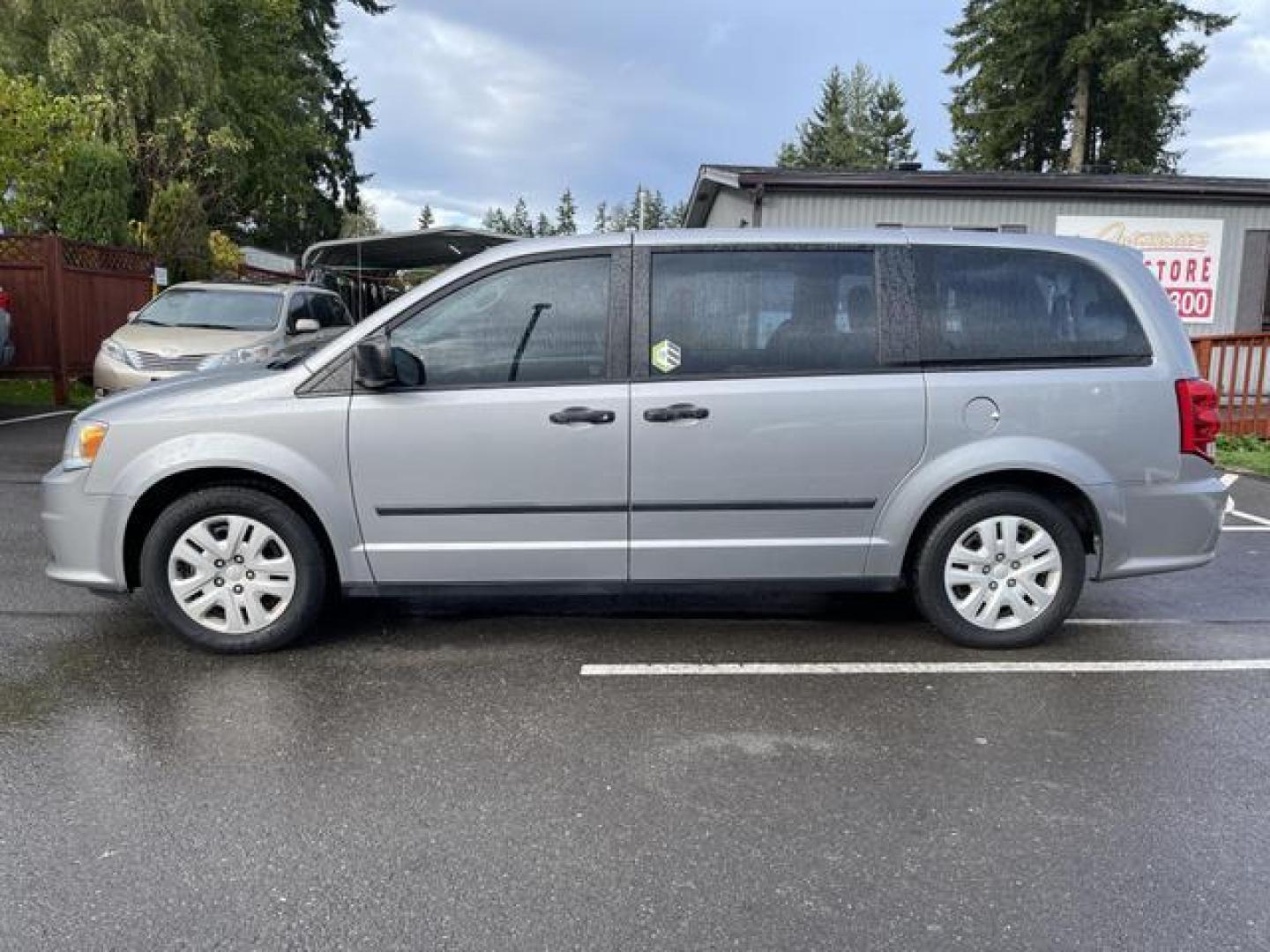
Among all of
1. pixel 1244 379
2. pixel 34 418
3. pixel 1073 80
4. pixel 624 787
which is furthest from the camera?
pixel 1073 80

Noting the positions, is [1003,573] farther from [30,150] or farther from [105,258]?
[30,150]

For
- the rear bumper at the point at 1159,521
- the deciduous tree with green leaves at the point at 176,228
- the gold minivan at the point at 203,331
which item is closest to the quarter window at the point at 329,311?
the gold minivan at the point at 203,331

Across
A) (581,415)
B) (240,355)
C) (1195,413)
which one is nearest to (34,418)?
(240,355)

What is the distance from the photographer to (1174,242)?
15.9 m

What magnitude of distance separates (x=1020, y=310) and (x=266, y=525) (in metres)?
3.49

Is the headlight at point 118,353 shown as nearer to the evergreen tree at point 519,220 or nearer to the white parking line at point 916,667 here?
the white parking line at point 916,667

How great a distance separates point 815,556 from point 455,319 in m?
1.91

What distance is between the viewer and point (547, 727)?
3.76 metres

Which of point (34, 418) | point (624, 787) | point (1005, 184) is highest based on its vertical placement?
point (1005, 184)

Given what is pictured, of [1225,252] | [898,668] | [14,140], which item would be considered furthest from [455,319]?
[1225,252]

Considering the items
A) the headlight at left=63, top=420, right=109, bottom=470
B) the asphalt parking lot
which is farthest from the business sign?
the headlight at left=63, top=420, right=109, bottom=470

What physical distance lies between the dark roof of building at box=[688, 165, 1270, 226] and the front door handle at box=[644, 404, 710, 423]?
11428mm

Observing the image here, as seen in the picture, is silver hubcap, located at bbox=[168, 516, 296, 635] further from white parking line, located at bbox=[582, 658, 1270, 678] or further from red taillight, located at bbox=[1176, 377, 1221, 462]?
red taillight, located at bbox=[1176, 377, 1221, 462]

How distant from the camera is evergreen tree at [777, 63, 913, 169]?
240 ft
